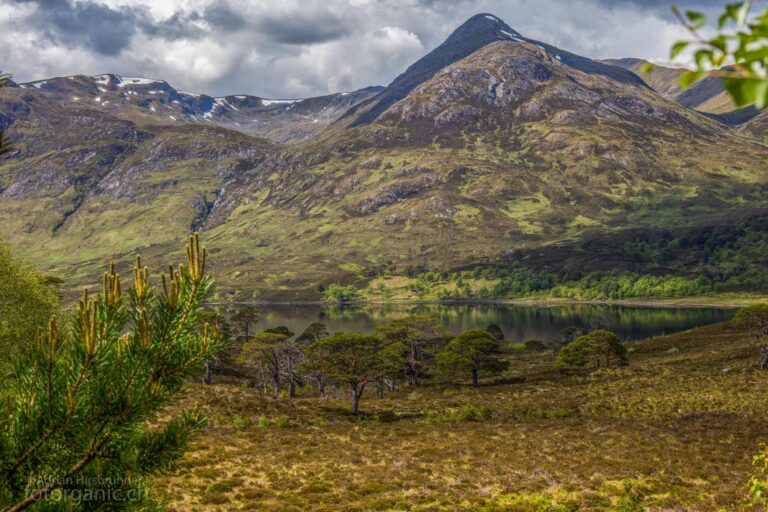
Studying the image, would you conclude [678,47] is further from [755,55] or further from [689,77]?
[755,55]

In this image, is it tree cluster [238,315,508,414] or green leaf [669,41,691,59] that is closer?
green leaf [669,41,691,59]

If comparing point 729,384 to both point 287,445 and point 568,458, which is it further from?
point 287,445

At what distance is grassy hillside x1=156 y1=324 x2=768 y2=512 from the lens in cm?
2652

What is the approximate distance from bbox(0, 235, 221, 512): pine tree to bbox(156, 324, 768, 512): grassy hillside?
21.8 metres

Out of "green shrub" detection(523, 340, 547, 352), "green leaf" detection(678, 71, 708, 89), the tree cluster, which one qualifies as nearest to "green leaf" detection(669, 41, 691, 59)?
"green leaf" detection(678, 71, 708, 89)

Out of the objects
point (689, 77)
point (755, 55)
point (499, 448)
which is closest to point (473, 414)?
point (499, 448)

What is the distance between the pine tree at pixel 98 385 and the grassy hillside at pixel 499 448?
71.4 feet

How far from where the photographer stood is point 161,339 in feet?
17.3

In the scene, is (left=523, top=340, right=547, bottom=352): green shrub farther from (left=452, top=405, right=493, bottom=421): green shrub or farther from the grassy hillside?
(left=452, top=405, right=493, bottom=421): green shrub

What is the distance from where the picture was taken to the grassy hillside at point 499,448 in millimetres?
26516

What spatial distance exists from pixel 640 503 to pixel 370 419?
3199cm

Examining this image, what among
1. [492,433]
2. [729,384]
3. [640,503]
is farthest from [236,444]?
[729,384]

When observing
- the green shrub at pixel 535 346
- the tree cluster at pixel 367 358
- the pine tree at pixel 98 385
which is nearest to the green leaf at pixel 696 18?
the pine tree at pixel 98 385

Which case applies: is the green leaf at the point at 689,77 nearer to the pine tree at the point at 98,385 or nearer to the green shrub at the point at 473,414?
the pine tree at the point at 98,385
